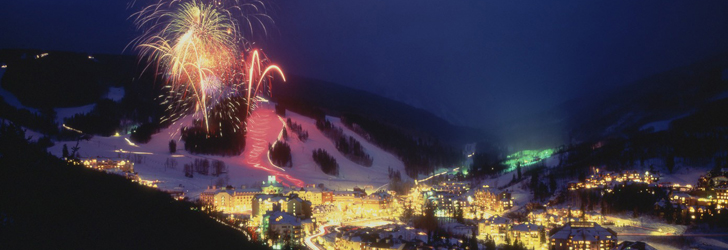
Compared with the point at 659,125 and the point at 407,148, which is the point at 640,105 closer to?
the point at 659,125

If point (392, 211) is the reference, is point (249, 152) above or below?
above

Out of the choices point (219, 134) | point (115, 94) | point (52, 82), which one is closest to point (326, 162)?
point (219, 134)

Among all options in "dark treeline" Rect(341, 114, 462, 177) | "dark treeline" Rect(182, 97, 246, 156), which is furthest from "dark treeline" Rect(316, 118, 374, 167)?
"dark treeline" Rect(182, 97, 246, 156)

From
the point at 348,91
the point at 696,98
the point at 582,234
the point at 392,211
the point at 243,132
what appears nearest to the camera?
the point at 582,234

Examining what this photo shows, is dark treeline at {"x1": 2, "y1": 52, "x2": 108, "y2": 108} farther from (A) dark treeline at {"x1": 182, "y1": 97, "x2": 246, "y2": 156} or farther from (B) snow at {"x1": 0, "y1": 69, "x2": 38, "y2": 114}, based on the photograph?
(A) dark treeline at {"x1": 182, "y1": 97, "x2": 246, "y2": 156}

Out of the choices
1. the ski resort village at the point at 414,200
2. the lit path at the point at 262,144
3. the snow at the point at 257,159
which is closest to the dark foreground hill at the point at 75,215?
the ski resort village at the point at 414,200

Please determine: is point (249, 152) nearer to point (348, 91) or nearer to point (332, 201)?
point (332, 201)

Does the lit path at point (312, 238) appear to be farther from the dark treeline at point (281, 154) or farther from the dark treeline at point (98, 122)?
the dark treeline at point (98, 122)

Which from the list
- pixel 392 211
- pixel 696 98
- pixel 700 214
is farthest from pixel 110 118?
pixel 696 98
